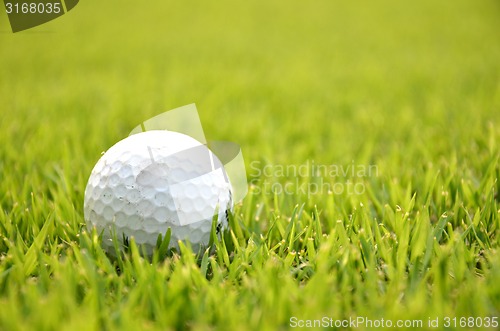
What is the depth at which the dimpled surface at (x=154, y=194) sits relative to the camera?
5.63 ft

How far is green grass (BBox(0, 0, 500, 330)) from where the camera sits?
139cm

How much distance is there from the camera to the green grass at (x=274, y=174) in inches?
54.8

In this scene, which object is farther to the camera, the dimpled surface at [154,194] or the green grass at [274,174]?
the dimpled surface at [154,194]

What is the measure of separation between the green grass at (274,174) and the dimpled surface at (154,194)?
0.36ft

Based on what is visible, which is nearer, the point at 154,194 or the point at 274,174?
the point at 154,194

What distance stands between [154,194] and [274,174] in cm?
103

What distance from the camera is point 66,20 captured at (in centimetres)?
833

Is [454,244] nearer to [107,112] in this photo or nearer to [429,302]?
[429,302]

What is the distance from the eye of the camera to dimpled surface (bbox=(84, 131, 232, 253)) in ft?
5.63

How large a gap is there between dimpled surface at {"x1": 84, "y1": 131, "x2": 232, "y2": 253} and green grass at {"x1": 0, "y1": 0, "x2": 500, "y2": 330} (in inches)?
4.3

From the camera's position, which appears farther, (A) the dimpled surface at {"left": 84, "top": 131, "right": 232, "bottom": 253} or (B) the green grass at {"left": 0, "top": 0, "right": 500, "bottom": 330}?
(A) the dimpled surface at {"left": 84, "top": 131, "right": 232, "bottom": 253}

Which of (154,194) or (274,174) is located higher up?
(154,194)

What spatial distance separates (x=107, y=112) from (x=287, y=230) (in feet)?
8.12

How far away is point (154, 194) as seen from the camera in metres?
1.72
